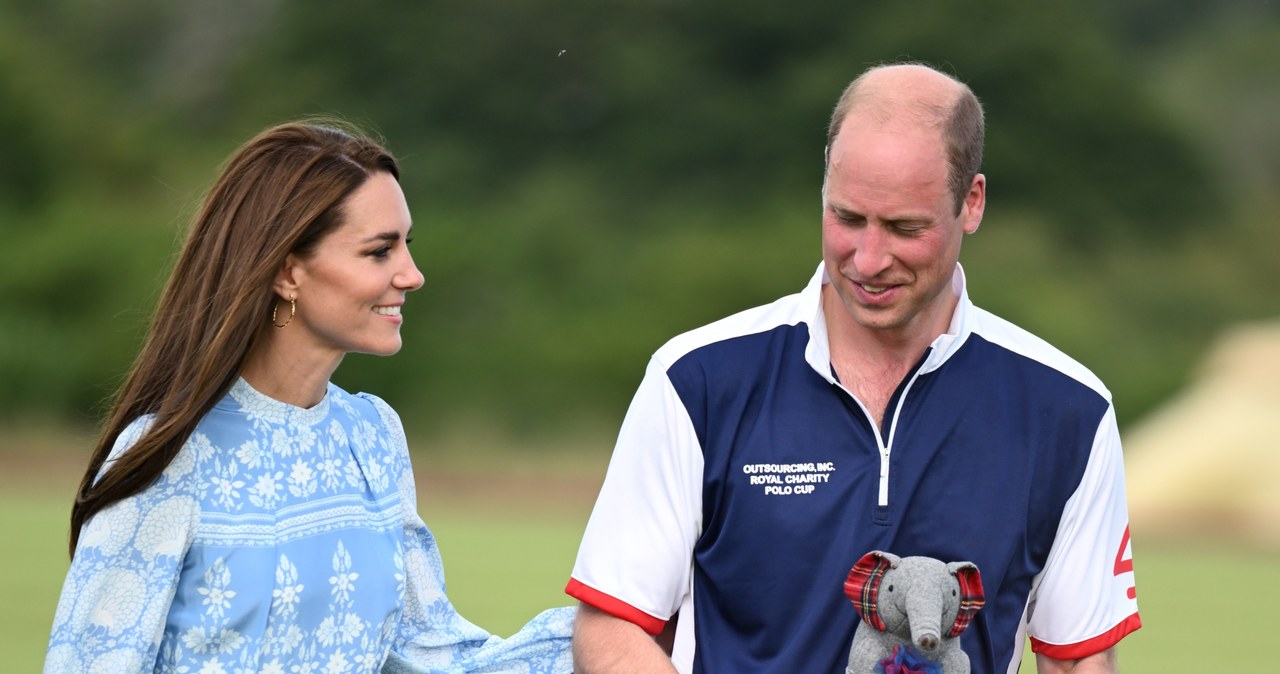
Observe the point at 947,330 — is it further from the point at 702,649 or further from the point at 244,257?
the point at 244,257

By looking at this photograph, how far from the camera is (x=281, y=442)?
3.33 meters

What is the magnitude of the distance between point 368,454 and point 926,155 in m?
1.24

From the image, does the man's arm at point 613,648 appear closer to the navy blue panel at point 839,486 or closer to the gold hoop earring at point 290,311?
the navy blue panel at point 839,486

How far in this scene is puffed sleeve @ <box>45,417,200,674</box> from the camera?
301cm

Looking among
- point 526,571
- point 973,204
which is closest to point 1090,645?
point 973,204

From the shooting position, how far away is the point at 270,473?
3.29 metres

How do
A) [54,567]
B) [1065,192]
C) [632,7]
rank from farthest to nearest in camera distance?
[632,7] < [1065,192] < [54,567]

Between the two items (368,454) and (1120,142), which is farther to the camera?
(1120,142)

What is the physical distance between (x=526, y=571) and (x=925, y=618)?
836 centimetres

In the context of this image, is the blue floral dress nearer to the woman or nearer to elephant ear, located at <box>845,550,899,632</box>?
the woman

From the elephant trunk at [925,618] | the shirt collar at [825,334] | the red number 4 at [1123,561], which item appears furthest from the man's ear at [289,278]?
the red number 4 at [1123,561]

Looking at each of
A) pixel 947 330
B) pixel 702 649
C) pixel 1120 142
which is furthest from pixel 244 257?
pixel 1120 142

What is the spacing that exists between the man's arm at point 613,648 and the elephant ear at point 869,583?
0.35 metres

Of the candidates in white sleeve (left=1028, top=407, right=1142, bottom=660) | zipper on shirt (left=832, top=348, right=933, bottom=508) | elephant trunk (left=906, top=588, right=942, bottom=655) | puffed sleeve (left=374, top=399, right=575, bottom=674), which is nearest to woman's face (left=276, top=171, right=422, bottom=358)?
puffed sleeve (left=374, top=399, right=575, bottom=674)
